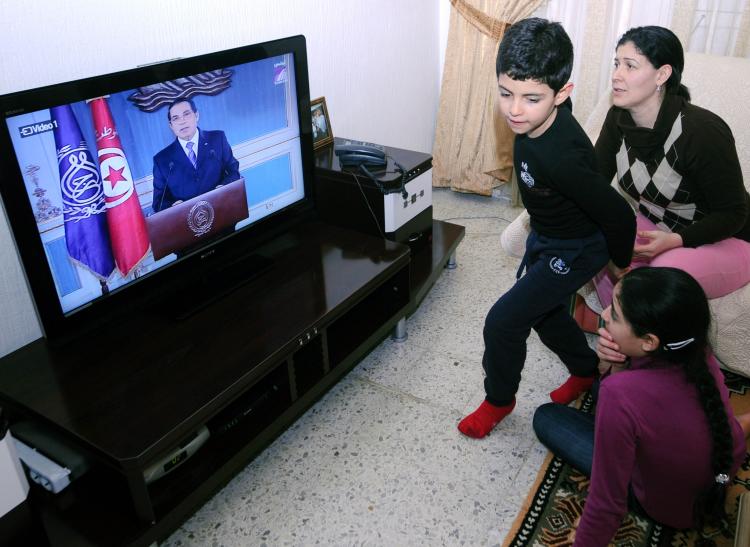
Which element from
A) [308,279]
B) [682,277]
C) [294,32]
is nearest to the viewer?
[682,277]

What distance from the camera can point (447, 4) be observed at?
328 centimetres

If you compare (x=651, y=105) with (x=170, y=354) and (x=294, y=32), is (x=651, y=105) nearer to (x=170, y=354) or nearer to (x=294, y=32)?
(x=294, y=32)

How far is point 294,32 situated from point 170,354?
4.41 ft

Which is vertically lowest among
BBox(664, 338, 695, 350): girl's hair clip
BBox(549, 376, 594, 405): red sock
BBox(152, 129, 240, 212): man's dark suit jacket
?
BBox(549, 376, 594, 405): red sock

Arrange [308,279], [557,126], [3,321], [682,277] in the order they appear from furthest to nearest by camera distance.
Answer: [308,279], [3,321], [557,126], [682,277]

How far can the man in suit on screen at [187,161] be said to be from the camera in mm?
1691

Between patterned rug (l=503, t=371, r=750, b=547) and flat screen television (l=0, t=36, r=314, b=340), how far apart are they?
1000 millimetres

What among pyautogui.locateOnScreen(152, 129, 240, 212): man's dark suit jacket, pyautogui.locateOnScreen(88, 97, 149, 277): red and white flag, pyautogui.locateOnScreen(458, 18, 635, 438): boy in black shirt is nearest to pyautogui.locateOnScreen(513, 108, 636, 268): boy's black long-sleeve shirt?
pyautogui.locateOnScreen(458, 18, 635, 438): boy in black shirt

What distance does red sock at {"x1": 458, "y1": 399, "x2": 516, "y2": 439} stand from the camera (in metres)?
1.92

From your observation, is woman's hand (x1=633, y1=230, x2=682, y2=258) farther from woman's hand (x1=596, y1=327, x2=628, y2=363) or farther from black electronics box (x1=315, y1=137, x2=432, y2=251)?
black electronics box (x1=315, y1=137, x2=432, y2=251)

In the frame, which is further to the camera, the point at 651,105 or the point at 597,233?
the point at 651,105

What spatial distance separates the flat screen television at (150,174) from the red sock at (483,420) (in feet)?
2.51

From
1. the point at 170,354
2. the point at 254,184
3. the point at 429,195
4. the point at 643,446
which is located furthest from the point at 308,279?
the point at 643,446

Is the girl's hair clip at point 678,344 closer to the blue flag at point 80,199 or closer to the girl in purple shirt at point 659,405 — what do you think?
the girl in purple shirt at point 659,405
